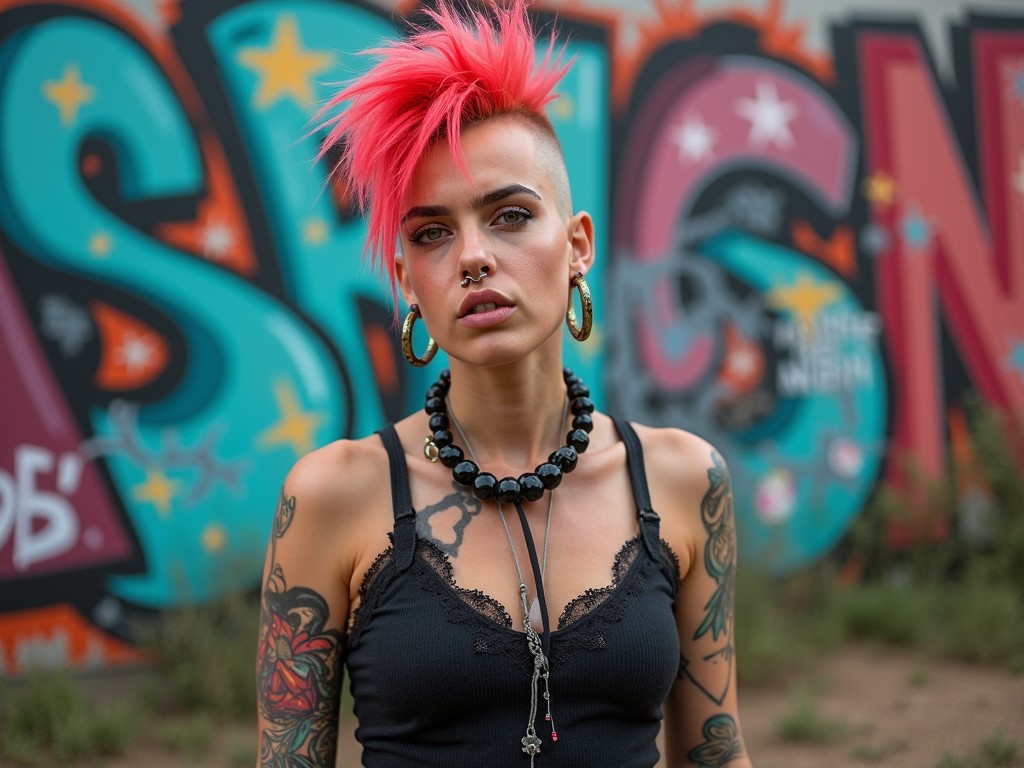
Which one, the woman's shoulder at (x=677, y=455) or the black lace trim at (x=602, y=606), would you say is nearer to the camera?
the black lace trim at (x=602, y=606)

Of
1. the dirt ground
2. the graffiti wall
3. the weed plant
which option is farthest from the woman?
the weed plant

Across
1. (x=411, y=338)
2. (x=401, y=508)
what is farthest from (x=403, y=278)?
(x=401, y=508)

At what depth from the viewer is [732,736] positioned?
7.10ft

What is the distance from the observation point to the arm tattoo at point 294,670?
1.92 metres

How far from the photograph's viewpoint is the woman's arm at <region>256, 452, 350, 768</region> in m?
1.91

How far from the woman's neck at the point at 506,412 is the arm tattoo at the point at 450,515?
96 millimetres

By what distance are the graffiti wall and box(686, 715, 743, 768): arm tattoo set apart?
2635 mm

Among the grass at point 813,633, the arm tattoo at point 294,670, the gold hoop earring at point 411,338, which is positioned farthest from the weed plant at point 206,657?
the gold hoop earring at point 411,338

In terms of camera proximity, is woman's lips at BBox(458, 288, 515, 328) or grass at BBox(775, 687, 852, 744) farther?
grass at BBox(775, 687, 852, 744)

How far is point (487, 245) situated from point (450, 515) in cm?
55

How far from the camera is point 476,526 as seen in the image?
6.56 ft

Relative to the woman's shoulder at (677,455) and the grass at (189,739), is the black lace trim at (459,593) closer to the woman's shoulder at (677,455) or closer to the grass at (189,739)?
the woman's shoulder at (677,455)

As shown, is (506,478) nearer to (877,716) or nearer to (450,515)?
(450,515)

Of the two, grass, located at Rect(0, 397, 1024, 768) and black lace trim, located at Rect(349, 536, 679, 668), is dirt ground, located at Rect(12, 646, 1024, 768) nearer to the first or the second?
grass, located at Rect(0, 397, 1024, 768)
